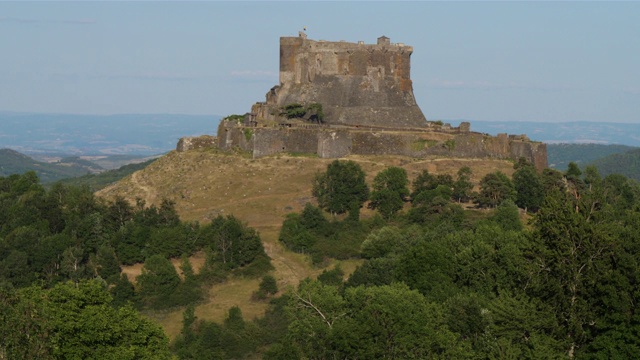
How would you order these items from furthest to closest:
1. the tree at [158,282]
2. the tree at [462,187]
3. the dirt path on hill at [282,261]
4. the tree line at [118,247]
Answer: the tree at [462,187]
the dirt path on hill at [282,261]
the tree line at [118,247]
the tree at [158,282]

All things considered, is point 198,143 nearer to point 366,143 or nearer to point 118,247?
point 366,143

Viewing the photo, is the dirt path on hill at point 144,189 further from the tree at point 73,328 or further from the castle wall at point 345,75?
the tree at point 73,328

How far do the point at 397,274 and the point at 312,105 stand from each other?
34998 mm

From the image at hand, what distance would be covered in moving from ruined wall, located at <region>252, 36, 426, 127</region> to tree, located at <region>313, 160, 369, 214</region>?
12477 mm

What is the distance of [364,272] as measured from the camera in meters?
65.4

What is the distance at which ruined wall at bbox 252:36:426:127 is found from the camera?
302ft

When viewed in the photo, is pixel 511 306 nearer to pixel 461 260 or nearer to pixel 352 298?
pixel 352 298

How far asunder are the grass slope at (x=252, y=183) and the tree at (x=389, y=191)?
4.47 ft

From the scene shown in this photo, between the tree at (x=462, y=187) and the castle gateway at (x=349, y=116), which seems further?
the castle gateway at (x=349, y=116)

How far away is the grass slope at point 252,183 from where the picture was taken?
79750 millimetres

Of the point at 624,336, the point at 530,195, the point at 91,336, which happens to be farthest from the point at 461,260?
the point at 530,195

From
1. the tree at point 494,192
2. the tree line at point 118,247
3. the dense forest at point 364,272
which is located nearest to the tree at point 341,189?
the dense forest at point 364,272

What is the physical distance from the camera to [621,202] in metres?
83.4

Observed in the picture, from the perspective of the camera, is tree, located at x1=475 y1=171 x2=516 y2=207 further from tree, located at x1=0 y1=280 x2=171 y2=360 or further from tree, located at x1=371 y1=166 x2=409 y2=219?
tree, located at x1=0 y1=280 x2=171 y2=360
